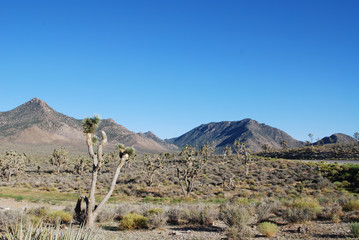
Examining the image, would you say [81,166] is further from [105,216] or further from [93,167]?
[93,167]

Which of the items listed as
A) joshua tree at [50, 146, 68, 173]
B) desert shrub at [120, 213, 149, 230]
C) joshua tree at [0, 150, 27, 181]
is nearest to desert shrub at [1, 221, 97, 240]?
desert shrub at [120, 213, 149, 230]

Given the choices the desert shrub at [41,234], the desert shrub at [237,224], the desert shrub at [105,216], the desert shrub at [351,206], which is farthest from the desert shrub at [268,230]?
the desert shrub at [105,216]

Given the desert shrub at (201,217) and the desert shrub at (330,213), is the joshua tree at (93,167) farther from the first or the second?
the desert shrub at (330,213)

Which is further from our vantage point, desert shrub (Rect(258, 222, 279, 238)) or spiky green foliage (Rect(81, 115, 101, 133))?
spiky green foliage (Rect(81, 115, 101, 133))

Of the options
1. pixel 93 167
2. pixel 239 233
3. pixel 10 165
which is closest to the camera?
pixel 239 233

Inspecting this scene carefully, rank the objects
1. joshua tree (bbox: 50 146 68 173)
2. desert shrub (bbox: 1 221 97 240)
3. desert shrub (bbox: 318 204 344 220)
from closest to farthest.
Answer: desert shrub (bbox: 1 221 97 240), desert shrub (bbox: 318 204 344 220), joshua tree (bbox: 50 146 68 173)

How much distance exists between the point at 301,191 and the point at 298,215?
20296 millimetres

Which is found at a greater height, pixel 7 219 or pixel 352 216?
pixel 352 216

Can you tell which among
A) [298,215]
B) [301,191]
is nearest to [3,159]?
[301,191]

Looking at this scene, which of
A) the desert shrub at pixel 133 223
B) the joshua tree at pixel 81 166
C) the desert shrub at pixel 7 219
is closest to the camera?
the desert shrub at pixel 7 219

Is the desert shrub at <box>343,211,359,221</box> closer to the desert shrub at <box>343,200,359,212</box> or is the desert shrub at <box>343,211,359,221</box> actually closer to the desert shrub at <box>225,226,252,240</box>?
the desert shrub at <box>343,200,359,212</box>

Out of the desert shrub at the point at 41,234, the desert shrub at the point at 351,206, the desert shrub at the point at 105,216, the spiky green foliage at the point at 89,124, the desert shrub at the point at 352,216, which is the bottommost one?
the desert shrub at the point at 105,216

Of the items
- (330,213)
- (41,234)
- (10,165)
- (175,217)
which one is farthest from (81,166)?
(41,234)

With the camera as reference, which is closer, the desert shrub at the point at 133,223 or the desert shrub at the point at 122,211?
the desert shrub at the point at 133,223
